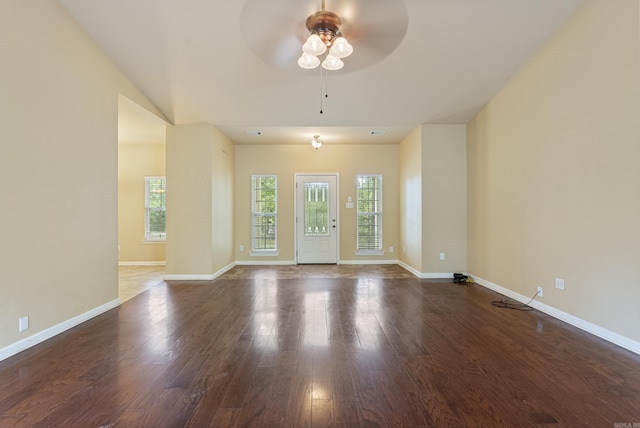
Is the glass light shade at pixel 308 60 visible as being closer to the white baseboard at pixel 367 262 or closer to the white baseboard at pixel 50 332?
the white baseboard at pixel 50 332

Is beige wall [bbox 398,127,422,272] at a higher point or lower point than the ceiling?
lower

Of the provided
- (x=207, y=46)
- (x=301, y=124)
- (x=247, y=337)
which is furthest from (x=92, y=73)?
(x=247, y=337)

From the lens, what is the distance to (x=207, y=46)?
3.61 m

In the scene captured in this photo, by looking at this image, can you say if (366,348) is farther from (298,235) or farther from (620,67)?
(298,235)

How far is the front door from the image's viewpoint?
6.81m

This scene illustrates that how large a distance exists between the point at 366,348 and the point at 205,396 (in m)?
1.29

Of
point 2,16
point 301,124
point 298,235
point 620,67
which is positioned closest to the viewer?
point 2,16

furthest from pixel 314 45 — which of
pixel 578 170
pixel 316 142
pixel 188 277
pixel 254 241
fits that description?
pixel 254 241

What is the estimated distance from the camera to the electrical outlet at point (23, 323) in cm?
257

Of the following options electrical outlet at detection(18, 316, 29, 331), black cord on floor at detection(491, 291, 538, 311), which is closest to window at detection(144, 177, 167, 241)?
electrical outlet at detection(18, 316, 29, 331)

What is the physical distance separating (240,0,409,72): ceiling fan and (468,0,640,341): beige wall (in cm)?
175

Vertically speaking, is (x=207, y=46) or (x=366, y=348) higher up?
(x=207, y=46)

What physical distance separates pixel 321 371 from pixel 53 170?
3111 mm

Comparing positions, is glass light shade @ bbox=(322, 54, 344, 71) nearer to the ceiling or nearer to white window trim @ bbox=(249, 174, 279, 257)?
the ceiling
